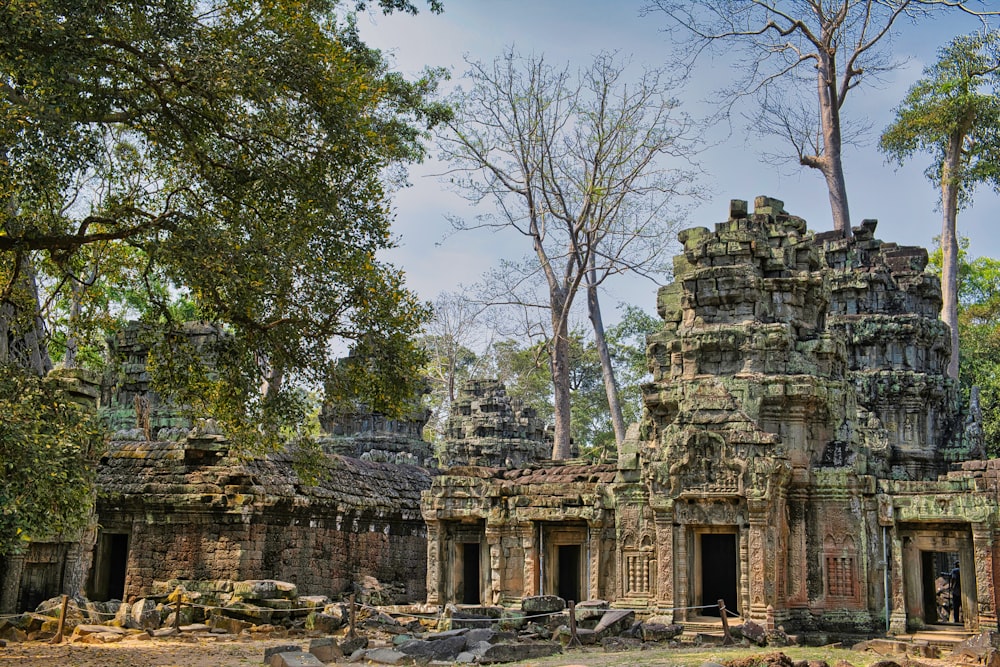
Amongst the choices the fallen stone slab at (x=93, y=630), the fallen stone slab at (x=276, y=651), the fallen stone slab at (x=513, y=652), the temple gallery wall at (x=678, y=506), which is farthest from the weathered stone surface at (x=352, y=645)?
the fallen stone slab at (x=93, y=630)

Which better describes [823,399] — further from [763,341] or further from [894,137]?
[894,137]

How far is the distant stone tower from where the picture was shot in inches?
1160

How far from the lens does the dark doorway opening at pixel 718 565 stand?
54.4ft

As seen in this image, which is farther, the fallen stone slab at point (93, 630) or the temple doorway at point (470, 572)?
the temple doorway at point (470, 572)

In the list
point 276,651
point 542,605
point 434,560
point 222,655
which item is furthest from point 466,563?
point 276,651

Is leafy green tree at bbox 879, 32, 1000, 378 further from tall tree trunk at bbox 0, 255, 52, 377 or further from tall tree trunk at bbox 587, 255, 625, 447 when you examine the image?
tall tree trunk at bbox 0, 255, 52, 377

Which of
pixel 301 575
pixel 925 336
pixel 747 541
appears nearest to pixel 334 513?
pixel 301 575

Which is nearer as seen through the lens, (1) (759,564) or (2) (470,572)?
(1) (759,564)

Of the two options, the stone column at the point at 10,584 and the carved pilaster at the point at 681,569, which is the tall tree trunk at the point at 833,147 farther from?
the stone column at the point at 10,584

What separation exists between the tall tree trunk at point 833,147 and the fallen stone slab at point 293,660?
2103 cm

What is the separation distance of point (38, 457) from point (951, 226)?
92.0ft

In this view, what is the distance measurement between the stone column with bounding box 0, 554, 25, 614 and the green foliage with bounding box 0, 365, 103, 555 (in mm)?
4183

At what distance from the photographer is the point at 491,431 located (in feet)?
98.0

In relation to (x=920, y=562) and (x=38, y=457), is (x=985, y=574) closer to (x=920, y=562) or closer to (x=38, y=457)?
(x=920, y=562)
